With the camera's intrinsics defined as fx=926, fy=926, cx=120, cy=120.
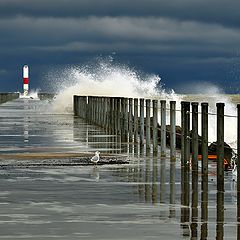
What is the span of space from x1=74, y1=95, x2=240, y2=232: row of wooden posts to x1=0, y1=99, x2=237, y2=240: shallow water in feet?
0.86

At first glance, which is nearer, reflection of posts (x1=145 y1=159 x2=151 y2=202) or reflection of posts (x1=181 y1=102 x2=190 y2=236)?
reflection of posts (x1=145 y1=159 x2=151 y2=202)

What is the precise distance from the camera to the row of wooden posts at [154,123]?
12844 mm

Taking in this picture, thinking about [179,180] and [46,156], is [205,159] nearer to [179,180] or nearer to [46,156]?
[179,180]

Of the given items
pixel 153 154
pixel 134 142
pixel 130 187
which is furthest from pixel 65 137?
pixel 130 187

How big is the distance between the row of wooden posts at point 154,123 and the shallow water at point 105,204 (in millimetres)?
263

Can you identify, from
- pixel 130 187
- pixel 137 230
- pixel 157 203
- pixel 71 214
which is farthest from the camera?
pixel 130 187

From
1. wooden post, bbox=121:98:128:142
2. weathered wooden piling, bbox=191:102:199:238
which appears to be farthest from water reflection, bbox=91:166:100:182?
wooden post, bbox=121:98:128:142

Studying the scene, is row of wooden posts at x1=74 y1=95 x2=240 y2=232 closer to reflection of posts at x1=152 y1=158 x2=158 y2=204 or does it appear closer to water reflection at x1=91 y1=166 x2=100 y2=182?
reflection of posts at x1=152 y1=158 x2=158 y2=204

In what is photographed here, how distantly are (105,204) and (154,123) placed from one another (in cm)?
1039

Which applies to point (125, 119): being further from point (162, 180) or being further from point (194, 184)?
point (194, 184)

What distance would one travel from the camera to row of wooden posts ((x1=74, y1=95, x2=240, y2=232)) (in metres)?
12.8

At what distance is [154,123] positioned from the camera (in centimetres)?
2039

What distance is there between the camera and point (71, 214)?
923 centimetres

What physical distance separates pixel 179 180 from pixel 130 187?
4.16 feet
